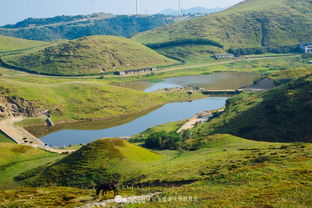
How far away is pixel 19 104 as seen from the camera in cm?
12569

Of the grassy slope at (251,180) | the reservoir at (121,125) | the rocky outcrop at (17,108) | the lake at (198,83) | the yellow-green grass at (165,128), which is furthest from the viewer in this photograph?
the lake at (198,83)

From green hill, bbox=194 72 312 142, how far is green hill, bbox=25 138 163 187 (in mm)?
27589

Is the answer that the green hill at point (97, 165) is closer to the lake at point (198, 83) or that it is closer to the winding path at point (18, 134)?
the winding path at point (18, 134)

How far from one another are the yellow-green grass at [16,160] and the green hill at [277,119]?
32.9m

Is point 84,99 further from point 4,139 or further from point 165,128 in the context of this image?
point 165,128

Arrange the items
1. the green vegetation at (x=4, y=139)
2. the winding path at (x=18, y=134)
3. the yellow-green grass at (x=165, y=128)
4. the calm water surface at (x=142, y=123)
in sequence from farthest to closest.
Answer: the calm water surface at (x=142, y=123) < the yellow-green grass at (x=165, y=128) < the green vegetation at (x=4, y=139) < the winding path at (x=18, y=134)

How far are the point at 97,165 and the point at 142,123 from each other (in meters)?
63.0

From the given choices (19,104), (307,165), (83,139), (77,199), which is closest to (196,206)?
(77,199)

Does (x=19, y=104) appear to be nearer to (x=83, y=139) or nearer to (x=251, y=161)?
(x=83, y=139)

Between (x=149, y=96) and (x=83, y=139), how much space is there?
159 feet

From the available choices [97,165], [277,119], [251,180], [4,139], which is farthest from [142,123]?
[251,180]

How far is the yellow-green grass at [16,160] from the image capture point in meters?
64.0

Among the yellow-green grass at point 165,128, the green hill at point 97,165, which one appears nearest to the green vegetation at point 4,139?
the yellow-green grass at point 165,128

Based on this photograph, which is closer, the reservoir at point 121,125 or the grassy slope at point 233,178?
the grassy slope at point 233,178
